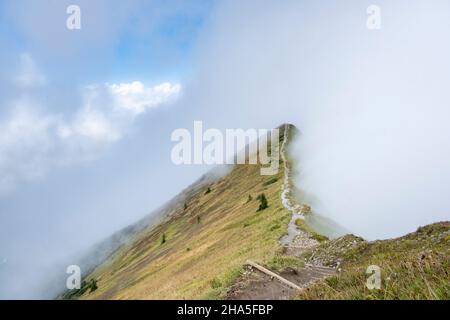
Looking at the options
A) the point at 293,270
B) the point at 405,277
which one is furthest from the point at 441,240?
the point at 405,277

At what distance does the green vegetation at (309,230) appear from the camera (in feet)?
124

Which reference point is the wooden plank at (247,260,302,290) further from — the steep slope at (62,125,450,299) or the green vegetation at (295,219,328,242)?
the green vegetation at (295,219,328,242)

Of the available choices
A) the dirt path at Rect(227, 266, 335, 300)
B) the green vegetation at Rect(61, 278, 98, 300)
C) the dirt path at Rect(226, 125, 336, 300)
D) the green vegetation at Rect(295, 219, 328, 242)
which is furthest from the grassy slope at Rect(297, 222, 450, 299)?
the green vegetation at Rect(61, 278, 98, 300)

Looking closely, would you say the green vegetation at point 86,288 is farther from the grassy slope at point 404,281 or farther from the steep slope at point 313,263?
the grassy slope at point 404,281

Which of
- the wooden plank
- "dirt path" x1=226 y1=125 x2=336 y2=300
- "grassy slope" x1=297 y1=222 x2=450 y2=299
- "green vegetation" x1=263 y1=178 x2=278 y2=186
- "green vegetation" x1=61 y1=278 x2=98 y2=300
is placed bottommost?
"green vegetation" x1=61 y1=278 x2=98 y2=300

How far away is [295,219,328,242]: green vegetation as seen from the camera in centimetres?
3791

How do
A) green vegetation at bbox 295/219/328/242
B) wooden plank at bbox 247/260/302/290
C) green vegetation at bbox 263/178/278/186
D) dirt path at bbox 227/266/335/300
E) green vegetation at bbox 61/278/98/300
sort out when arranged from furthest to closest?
green vegetation at bbox 61/278/98/300
green vegetation at bbox 263/178/278/186
green vegetation at bbox 295/219/328/242
wooden plank at bbox 247/260/302/290
dirt path at bbox 227/266/335/300

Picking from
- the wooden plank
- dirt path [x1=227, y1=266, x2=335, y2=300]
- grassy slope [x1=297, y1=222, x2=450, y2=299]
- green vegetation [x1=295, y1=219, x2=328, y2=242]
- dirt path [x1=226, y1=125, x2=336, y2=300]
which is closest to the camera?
grassy slope [x1=297, y1=222, x2=450, y2=299]

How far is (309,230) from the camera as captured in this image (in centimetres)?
4134

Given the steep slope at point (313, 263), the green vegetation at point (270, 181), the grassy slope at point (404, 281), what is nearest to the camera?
the grassy slope at point (404, 281)

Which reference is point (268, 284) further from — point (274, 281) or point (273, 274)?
point (273, 274)

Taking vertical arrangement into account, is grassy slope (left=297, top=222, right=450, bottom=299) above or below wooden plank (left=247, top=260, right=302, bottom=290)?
above

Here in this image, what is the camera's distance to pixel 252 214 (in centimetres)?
6662

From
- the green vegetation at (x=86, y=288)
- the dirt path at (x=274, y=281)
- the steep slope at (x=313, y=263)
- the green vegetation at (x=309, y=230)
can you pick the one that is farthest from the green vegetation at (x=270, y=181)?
the dirt path at (x=274, y=281)
